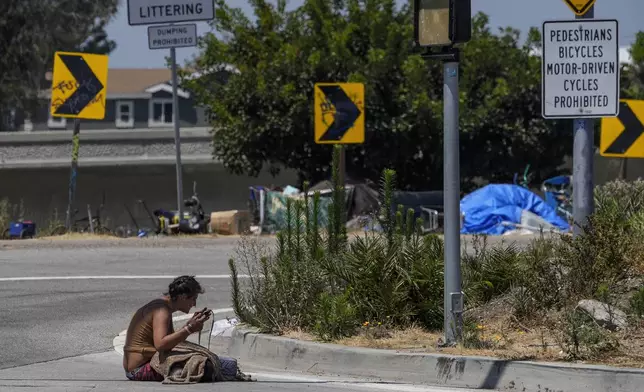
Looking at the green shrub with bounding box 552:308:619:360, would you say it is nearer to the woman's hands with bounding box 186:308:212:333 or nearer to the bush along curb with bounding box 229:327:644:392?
the bush along curb with bounding box 229:327:644:392

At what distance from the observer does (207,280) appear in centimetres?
1554

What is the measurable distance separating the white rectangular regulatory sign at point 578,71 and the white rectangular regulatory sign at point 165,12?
39.6 feet

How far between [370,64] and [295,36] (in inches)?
88.8

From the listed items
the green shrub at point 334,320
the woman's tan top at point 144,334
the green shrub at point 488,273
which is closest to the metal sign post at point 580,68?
the green shrub at point 488,273

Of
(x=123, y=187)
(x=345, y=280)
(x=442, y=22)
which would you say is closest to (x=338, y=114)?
(x=345, y=280)

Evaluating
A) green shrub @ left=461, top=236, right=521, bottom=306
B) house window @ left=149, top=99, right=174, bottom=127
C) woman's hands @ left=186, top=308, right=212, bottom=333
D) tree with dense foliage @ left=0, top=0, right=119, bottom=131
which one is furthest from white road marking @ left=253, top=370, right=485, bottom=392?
house window @ left=149, top=99, right=174, bottom=127

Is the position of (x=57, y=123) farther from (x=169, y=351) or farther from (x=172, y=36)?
(x=169, y=351)

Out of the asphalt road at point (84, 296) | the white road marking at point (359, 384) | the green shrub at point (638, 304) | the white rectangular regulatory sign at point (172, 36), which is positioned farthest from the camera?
the white rectangular regulatory sign at point (172, 36)

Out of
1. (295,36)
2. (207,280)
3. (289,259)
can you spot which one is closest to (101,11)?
(295,36)

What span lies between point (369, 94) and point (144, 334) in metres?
18.7

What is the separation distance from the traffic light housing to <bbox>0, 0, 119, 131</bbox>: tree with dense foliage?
36.9 meters

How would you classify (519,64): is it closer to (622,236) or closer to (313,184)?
(313,184)

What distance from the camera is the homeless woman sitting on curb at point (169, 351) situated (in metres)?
8.06

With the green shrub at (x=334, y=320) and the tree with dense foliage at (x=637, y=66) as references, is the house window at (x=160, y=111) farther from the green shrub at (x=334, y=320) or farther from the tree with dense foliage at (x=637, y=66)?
the green shrub at (x=334, y=320)
